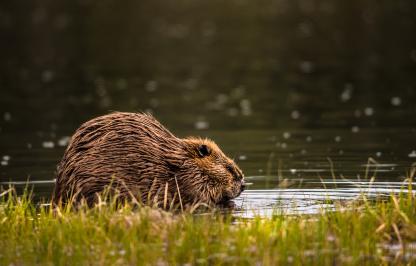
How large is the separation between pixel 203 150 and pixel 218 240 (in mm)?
2757

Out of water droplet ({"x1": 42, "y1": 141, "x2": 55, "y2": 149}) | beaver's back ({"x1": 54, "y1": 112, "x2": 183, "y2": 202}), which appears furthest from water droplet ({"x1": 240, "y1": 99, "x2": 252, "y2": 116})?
beaver's back ({"x1": 54, "y1": 112, "x2": 183, "y2": 202})

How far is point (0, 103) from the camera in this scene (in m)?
22.1

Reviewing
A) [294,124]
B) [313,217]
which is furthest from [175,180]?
[294,124]

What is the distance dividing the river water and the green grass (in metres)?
0.78

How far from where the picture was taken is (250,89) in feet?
78.1

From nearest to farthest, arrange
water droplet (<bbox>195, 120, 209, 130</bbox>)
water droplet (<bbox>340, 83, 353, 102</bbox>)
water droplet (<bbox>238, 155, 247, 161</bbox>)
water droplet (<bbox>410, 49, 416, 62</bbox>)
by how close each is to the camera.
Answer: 1. water droplet (<bbox>238, 155, 247, 161</bbox>)
2. water droplet (<bbox>195, 120, 209, 130</bbox>)
3. water droplet (<bbox>340, 83, 353, 102</bbox>)
4. water droplet (<bbox>410, 49, 416, 62</bbox>)

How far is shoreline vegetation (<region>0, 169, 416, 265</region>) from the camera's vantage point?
7168 millimetres

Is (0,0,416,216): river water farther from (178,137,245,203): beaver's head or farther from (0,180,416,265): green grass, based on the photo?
(0,180,416,265): green grass

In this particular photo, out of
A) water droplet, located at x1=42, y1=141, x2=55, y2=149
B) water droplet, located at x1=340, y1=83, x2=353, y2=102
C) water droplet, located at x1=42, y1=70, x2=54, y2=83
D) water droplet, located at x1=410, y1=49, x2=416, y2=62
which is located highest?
water droplet, located at x1=410, y1=49, x2=416, y2=62

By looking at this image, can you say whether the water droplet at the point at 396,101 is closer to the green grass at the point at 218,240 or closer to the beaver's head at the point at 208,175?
the beaver's head at the point at 208,175

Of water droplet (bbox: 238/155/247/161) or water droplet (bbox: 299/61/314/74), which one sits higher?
water droplet (bbox: 299/61/314/74)

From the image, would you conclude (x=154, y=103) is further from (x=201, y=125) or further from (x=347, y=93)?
(x=347, y=93)

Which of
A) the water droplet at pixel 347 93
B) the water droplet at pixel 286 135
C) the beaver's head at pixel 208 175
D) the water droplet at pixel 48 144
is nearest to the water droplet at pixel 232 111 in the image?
the water droplet at pixel 347 93

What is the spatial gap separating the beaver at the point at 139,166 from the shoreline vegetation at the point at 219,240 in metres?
1.06
